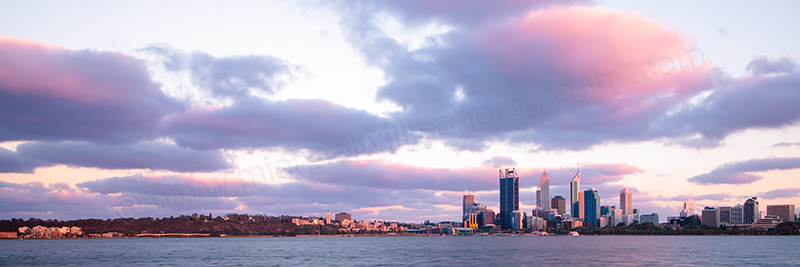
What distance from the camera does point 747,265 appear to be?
3893 inches

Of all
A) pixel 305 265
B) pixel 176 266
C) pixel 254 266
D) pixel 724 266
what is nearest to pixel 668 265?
pixel 724 266

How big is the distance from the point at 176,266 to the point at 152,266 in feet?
14.0

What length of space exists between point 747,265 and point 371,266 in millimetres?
61465

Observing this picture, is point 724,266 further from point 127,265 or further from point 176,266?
point 127,265

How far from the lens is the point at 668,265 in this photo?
326ft

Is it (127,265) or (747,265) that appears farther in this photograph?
(127,265)

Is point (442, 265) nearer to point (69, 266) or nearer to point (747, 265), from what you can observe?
point (747, 265)

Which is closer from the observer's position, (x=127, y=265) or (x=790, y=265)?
(x=790, y=265)

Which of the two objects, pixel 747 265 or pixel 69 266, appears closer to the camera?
pixel 747 265

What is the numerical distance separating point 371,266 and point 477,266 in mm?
17771

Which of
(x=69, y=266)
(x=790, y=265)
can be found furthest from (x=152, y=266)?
(x=790, y=265)

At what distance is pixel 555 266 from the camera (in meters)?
97.6

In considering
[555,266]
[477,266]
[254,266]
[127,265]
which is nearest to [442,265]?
[477,266]

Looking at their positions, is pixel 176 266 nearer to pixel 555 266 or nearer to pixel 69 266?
pixel 69 266
